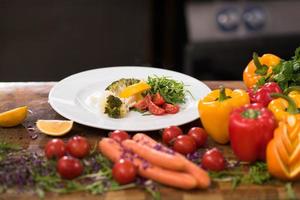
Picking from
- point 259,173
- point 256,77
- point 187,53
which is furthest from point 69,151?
point 187,53

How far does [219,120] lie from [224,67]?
6.25 ft

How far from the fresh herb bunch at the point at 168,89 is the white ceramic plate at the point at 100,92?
3 centimetres

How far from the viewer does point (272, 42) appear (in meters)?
3.48

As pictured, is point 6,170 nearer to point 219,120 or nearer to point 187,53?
point 219,120

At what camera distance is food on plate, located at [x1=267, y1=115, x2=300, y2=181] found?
4.66 ft

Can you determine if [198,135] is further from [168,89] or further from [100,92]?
[100,92]

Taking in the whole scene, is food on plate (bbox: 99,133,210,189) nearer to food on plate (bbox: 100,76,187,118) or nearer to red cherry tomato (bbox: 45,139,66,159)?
red cherry tomato (bbox: 45,139,66,159)

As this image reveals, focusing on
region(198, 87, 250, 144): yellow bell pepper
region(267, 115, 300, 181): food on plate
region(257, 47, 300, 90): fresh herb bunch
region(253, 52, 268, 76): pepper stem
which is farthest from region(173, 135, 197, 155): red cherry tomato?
region(253, 52, 268, 76): pepper stem

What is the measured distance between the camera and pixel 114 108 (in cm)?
175

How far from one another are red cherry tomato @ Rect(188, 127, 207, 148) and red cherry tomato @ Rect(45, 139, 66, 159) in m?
0.39

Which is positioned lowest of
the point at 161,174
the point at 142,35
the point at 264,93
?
the point at 142,35

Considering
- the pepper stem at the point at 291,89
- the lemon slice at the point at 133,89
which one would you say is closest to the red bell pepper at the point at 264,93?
the pepper stem at the point at 291,89

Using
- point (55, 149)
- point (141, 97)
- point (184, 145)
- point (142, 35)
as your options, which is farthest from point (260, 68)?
point (142, 35)

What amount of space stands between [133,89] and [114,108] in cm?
11
